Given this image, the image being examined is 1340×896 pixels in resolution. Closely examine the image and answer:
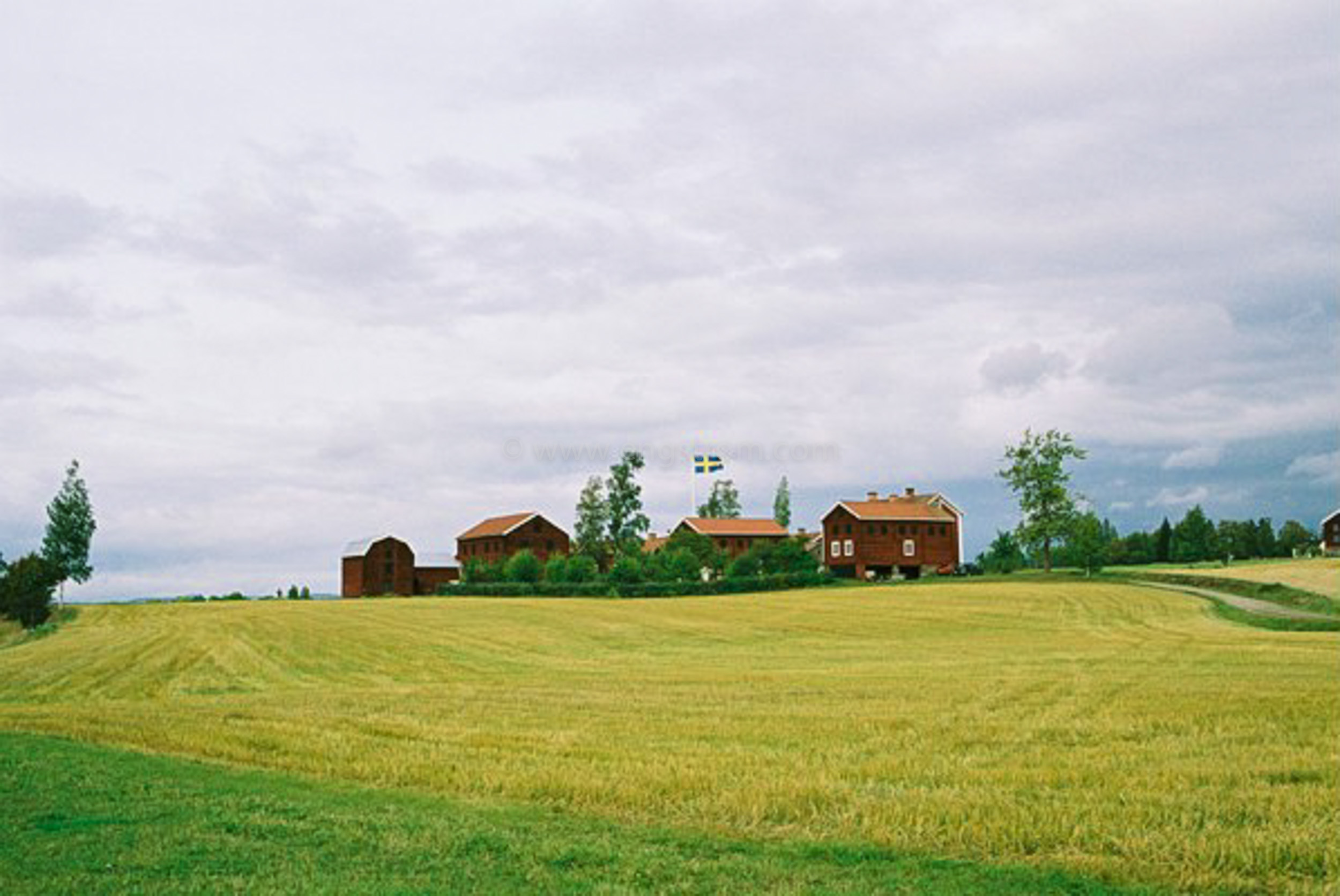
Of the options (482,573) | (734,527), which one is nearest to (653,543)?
(734,527)

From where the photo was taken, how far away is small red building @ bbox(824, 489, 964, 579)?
125m

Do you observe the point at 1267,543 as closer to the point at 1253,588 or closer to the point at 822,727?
the point at 1253,588

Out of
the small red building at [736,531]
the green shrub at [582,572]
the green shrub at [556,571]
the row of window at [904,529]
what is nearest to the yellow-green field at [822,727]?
the green shrub at [582,572]

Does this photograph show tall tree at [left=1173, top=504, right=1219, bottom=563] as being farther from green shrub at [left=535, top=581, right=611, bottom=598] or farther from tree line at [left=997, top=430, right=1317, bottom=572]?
green shrub at [left=535, top=581, right=611, bottom=598]

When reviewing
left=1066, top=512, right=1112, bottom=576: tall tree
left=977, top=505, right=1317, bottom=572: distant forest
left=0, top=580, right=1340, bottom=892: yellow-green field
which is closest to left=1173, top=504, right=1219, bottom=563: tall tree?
left=977, top=505, right=1317, bottom=572: distant forest

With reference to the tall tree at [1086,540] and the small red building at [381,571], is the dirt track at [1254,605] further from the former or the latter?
the small red building at [381,571]

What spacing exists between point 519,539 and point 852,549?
38.9 m

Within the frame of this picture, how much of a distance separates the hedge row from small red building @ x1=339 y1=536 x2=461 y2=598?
982 inches

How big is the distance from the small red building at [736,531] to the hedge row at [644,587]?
38120 millimetres

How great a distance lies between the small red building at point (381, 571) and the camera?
406ft

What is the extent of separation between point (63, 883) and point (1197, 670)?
90.4ft

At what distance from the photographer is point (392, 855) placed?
36.4ft

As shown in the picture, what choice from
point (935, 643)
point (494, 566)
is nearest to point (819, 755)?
point (935, 643)

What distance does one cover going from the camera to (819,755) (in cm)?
1709
